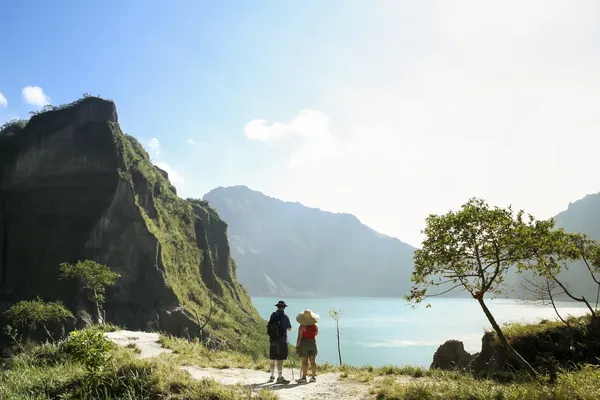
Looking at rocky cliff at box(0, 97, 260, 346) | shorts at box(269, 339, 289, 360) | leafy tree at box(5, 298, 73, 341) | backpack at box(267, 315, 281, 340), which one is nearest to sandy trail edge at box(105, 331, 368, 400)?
shorts at box(269, 339, 289, 360)

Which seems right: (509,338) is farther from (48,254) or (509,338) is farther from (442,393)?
(48,254)

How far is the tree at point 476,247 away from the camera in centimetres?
999

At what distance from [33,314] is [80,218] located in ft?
78.8

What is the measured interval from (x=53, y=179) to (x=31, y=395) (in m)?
70.8

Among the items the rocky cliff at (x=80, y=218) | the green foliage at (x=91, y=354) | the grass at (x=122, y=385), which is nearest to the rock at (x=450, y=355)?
the grass at (x=122, y=385)

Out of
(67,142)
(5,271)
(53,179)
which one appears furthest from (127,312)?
(67,142)

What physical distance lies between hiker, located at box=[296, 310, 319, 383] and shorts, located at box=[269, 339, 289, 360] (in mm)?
414

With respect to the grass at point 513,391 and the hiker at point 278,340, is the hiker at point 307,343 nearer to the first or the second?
the hiker at point 278,340

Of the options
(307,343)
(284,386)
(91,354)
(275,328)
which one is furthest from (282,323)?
(91,354)

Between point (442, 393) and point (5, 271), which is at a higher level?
point (5, 271)

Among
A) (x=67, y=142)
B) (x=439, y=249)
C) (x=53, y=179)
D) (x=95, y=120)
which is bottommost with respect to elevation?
(x=439, y=249)

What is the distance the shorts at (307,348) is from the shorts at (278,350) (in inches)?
19.4

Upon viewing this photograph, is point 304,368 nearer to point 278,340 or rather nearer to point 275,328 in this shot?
point 278,340

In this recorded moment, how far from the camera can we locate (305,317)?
39.3ft
